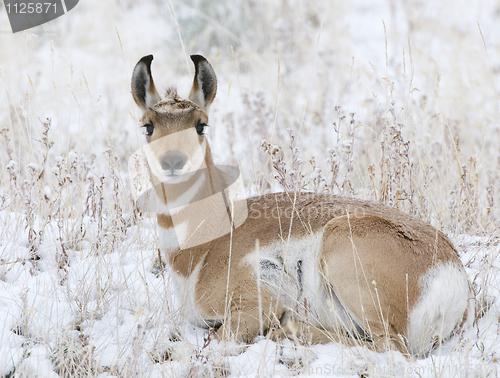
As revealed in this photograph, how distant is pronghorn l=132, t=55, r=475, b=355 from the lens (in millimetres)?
3354

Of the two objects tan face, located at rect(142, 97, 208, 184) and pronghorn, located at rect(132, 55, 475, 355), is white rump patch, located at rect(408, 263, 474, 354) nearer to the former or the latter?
pronghorn, located at rect(132, 55, 475, 355)

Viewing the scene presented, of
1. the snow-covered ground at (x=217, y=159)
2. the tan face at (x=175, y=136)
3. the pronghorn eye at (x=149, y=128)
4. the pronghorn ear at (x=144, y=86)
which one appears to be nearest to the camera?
the snow-covered ground at (x=217, y=159)

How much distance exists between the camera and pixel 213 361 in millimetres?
3205

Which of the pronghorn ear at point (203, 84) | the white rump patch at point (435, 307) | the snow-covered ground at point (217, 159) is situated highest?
the pronghorn ear at point (203, 84)

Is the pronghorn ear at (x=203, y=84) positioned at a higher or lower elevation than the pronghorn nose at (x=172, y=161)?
higher

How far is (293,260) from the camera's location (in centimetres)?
378

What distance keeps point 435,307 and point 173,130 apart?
7.55 feet

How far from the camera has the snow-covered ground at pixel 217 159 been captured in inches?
124

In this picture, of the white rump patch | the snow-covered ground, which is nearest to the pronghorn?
the white rump patch

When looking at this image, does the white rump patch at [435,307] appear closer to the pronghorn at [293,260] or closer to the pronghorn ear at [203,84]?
the pronghorn at [293,260]

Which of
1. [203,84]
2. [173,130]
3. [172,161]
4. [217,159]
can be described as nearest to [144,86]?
[203,84]

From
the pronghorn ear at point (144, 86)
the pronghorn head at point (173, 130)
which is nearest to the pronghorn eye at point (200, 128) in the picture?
the pronghorn head at point (173, 130)

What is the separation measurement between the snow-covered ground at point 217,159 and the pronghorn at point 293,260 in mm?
193

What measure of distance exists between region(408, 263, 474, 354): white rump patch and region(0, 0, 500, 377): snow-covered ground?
0.47ft
